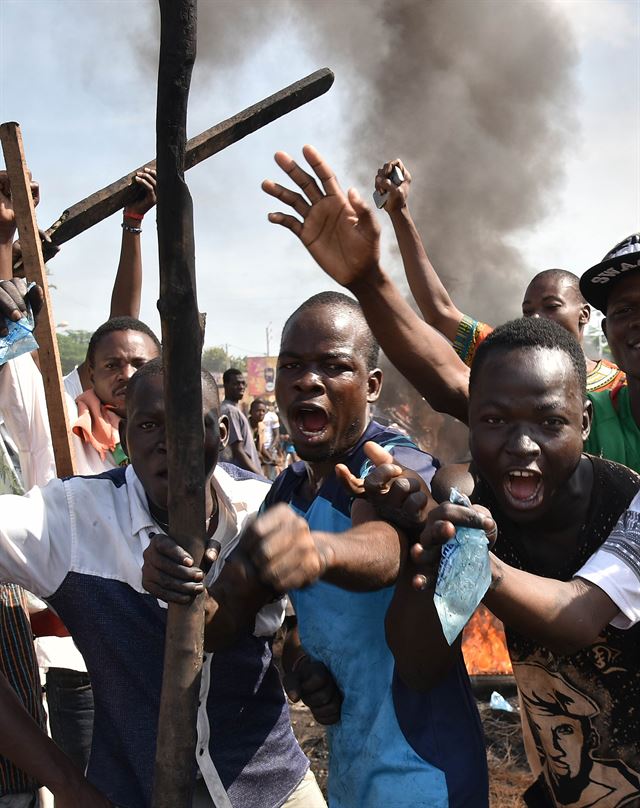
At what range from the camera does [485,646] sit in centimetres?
586

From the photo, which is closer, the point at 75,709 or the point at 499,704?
the point at 75,709

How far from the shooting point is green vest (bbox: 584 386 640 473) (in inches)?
110

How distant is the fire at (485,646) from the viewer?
5.75 meters

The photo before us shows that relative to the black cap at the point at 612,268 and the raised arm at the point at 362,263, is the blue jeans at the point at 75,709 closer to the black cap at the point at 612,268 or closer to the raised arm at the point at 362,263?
the raised arm at the point at 362,263

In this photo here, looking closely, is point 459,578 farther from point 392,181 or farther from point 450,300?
point 450,300

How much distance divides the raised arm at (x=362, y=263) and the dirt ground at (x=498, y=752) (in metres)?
2.76

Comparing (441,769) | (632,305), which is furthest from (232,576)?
(632,305)

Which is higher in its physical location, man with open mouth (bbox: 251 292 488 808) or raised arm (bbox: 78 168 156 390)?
raised arm (bbox: 78 168 156 390)

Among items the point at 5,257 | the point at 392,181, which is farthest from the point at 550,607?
the point at 5,257

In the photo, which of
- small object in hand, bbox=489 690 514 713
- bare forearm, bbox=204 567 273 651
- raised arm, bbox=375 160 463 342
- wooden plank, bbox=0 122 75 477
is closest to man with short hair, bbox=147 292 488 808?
bare forearm, bbox=204 567 273 651

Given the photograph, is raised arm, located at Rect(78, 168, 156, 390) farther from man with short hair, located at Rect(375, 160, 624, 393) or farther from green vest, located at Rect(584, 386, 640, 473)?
green vest, located at Rect(584, 386, 640, 473)

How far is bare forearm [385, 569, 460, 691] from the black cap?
1.16 m

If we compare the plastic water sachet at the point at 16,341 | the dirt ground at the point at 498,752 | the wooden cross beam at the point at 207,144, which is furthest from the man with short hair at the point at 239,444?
the plastic water sachet at the point at 16,341

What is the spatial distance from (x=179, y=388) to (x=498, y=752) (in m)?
4.19
